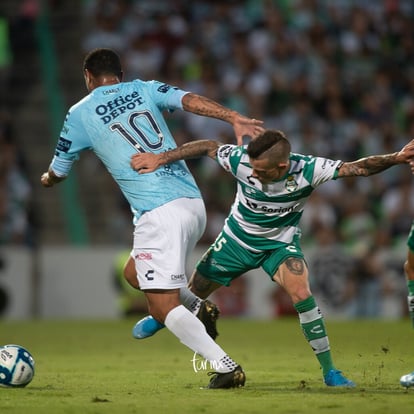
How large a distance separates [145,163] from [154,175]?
12cm

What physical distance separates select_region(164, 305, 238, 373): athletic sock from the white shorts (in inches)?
8.8

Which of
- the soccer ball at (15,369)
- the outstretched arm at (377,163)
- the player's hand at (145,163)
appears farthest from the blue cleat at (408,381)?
the soccer ball at (15,369)

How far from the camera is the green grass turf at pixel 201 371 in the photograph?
6730 mm

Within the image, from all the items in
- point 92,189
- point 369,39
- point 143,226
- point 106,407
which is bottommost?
point 106,407

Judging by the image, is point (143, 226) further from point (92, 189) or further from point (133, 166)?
point (92, 189)

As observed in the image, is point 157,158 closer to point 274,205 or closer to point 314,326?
point 274,205

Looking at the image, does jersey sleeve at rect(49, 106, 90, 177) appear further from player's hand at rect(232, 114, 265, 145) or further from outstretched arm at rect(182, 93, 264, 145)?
player's hand at rect(232, 114, 265, 145)

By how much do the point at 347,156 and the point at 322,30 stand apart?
113 inches

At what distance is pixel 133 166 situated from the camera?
7.91 m

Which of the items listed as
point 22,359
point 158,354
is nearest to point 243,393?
point 22,359

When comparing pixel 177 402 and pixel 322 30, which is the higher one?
pixel 322 30

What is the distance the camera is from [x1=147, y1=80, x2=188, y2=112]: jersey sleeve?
8031 millimetres

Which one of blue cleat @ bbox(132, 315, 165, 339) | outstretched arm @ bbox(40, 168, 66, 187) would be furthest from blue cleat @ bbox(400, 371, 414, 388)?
outstretched arm @ bbox(40, 168, 66, 187)

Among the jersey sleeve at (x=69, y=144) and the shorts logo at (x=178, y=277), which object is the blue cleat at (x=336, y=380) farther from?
the jersey sleeve at (x=69, y=144)
